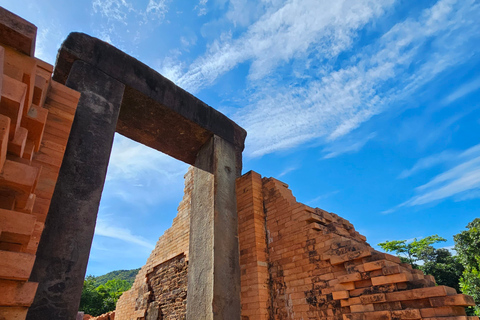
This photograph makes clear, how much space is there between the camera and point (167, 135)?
5910mm

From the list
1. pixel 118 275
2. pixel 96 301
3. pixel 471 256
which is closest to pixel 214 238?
pixel 471 256

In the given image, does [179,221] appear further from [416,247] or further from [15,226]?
[416,247]

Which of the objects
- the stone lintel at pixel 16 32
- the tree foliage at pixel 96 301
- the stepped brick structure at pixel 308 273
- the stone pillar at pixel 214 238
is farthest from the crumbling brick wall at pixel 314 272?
the tree foliage at pixel 96 301

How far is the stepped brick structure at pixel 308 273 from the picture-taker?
10.9 feet

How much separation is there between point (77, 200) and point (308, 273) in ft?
10.9

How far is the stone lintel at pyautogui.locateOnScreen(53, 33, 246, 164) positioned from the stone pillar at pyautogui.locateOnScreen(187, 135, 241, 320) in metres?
0.33

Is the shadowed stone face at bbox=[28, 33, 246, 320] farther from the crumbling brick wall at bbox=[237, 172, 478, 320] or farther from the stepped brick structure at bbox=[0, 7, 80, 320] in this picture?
the stepped brick structure at bbox=[0, 7, 80, 320]

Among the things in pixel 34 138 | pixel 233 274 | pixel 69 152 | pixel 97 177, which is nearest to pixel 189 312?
pixel 233 274

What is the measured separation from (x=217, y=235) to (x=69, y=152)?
264 centimetres

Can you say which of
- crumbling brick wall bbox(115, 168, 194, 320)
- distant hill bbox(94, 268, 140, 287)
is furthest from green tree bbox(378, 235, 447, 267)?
distant hill bbox(94, 268, 140, 287)

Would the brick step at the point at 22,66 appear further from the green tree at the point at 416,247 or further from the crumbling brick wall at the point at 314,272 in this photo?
the green tree at the point at 416,247

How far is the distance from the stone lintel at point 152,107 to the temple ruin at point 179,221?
2 cm

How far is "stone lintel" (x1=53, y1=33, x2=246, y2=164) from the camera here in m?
4.40

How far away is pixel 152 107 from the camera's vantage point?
17.1ft
